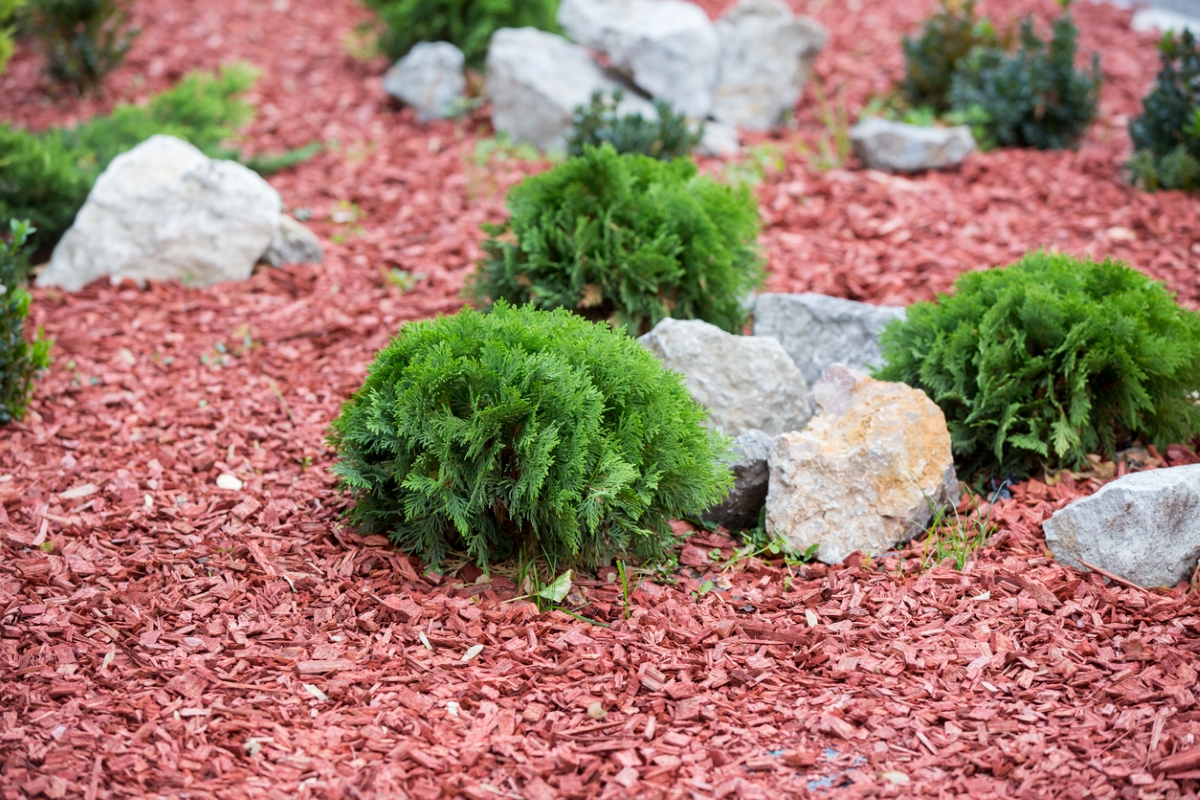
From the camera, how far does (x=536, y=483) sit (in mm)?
3299

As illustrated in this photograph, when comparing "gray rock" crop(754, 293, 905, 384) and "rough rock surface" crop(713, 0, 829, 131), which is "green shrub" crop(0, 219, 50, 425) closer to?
"gray rock" crop(754, 293, 905, 384)

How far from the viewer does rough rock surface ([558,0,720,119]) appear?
7.68 metres

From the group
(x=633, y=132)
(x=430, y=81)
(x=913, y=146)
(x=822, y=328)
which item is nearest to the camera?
(x=822, y=328)

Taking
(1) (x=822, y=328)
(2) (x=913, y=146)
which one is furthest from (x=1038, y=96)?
(1) (x=822, y=328)

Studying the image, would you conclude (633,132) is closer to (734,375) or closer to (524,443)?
(734,375)

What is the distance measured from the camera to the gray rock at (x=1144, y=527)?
140 inches

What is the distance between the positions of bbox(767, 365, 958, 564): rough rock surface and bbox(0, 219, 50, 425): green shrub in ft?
10.8

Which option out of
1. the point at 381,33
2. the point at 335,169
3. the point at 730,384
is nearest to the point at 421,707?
the point at 730,384

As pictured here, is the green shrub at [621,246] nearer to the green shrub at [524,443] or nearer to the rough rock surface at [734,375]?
the rough rock surface at [734,375]

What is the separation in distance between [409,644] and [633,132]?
406 centimetres

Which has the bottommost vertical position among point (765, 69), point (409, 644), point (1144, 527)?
point (409, 644)

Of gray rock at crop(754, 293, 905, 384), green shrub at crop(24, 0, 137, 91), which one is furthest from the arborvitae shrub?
green shrub at crop(24, 0, 137, 91)

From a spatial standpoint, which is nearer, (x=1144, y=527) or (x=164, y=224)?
(x=1144, y=527)

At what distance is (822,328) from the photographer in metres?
5.00
